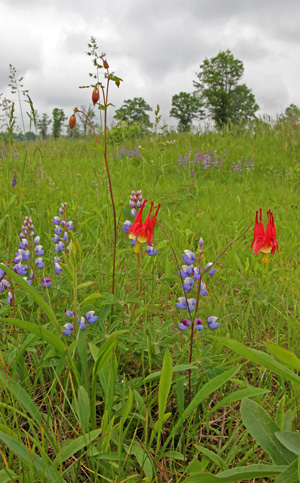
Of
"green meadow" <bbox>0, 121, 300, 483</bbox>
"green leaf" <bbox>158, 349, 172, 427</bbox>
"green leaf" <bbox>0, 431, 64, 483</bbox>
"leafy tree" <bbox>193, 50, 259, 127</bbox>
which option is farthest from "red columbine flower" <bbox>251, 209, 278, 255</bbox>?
"leafy tree" <bbox>193, 50, 259, 127</bbox>

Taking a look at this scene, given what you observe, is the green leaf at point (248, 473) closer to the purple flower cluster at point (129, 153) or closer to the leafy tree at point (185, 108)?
the purple flower cluster at point (129, 153)

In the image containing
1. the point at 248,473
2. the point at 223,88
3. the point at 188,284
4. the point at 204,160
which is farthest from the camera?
the point at 223,88

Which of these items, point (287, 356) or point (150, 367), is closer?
point (287, 356)

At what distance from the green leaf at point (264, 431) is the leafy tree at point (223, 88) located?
55.0 meters

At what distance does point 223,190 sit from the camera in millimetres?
4336

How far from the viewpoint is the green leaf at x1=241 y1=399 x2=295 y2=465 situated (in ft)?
2.89

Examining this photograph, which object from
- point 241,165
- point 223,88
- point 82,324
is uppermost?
point 223,88

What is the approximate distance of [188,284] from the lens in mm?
1271

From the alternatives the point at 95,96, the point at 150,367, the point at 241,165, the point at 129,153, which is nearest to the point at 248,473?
the point at 150,367

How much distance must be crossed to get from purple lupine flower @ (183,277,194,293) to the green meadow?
0.15 metres

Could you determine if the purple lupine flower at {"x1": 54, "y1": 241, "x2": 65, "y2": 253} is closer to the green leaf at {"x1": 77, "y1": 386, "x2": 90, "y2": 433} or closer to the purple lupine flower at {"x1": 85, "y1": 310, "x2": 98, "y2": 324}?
the purple lupine flower at {"x1": 85, "y1": 310, "x2": 98, "y2": 324}

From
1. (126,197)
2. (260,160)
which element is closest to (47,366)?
(126,197)

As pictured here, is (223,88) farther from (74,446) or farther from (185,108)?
(74,446)

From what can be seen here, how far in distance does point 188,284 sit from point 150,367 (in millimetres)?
328
